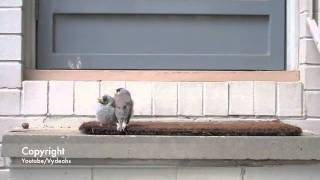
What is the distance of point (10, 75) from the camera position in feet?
10.7

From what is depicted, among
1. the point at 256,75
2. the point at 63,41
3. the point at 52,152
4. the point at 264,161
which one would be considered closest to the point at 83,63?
the point at 63,41

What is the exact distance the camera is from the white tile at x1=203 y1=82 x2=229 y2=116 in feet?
10.8

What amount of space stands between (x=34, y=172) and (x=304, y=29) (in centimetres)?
179

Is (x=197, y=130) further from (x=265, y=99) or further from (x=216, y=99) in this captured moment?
(x=265, y=99)

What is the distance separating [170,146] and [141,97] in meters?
0.67

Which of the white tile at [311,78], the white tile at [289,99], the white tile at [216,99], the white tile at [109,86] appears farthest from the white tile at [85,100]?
the white tile at [311,78]

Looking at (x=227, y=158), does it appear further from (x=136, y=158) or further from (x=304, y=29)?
(x=304, y=29)

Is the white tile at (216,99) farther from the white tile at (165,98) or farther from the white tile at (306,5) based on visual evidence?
the white tile at (306,5)

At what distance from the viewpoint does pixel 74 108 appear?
10.8 feet

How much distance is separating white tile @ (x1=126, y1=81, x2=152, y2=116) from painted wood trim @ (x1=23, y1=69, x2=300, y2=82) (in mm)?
75

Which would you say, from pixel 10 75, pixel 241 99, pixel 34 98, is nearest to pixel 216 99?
pixel 241 99

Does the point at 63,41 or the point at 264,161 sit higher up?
the point at 63,41

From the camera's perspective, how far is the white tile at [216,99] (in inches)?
130

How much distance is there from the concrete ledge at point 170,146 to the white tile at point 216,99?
23.0 inches
